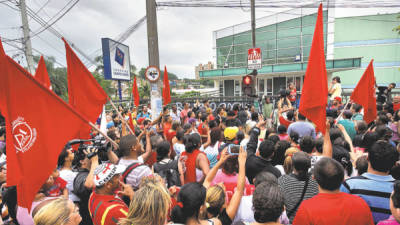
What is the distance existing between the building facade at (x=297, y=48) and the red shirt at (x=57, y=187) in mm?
21097

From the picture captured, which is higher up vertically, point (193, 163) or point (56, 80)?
point (56, 80)

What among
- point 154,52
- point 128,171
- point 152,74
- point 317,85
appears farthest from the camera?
Result: point 154,52

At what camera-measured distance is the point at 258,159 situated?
308 centimetres

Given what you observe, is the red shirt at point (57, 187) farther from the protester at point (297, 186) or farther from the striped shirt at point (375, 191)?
the striped shirt at point (375, 191)

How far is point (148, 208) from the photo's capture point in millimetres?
1647

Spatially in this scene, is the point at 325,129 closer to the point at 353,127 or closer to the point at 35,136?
the point at 353,127

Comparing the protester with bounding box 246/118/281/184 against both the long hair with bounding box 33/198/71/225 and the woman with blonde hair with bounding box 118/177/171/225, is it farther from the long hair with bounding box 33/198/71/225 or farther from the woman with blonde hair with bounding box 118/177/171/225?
the long hair with bounding box 33/198/71/225

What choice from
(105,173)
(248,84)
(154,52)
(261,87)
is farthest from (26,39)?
(261,87)

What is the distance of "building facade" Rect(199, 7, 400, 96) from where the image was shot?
76.6 feet

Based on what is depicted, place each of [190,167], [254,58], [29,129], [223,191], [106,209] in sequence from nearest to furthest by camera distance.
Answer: [106,209] < [223,191] < [29,129] < [190,167] < [254,58]

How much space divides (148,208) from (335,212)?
1451mm

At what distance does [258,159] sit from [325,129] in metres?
1.12

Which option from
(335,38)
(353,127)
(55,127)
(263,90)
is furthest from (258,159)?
(335,38)

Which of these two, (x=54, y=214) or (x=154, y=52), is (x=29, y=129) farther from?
(x=154, y=52)
